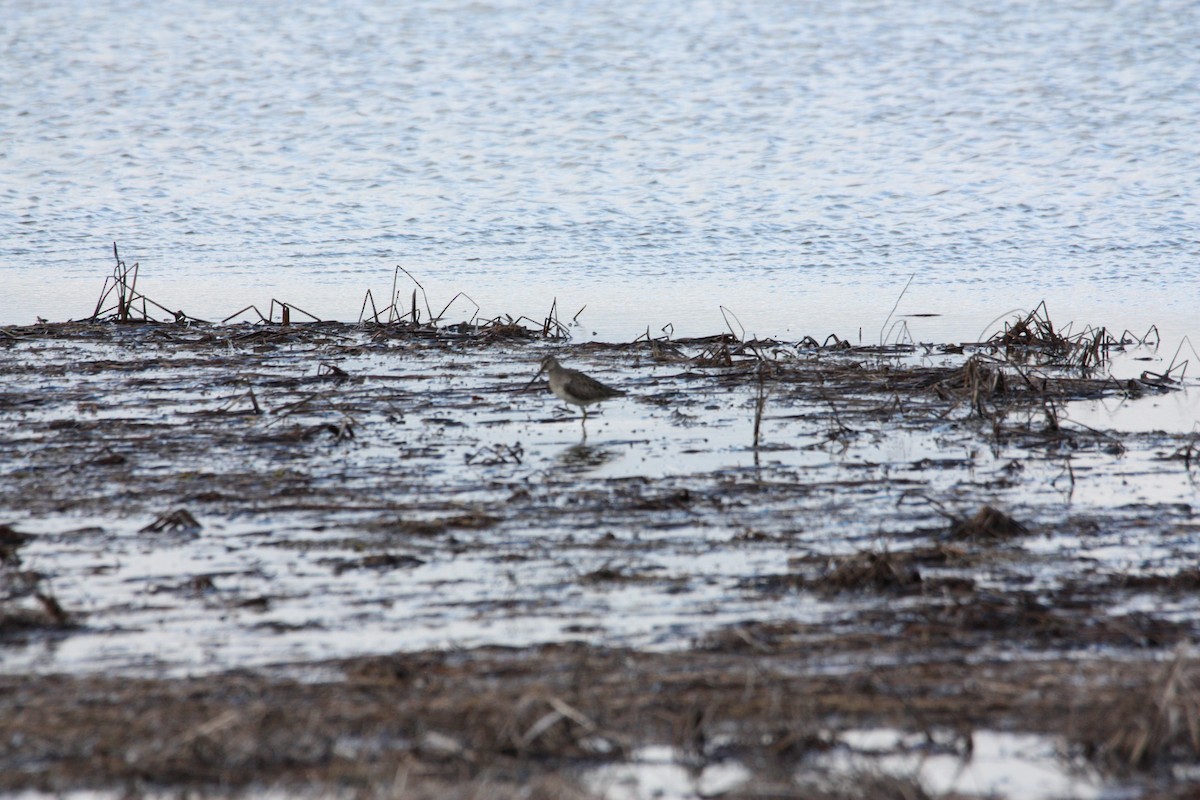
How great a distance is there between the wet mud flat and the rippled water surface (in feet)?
14.7

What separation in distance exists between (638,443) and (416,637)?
366cm

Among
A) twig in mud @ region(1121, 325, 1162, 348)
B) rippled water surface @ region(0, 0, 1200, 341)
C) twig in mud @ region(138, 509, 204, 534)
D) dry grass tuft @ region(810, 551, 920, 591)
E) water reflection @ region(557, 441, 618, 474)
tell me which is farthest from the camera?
rippled water surface @ region(0, 0, 1200, 341)

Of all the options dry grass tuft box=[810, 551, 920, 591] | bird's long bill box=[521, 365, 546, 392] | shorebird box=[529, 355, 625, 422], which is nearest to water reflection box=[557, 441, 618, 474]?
shorebird box=[529, 355, 625, 422]

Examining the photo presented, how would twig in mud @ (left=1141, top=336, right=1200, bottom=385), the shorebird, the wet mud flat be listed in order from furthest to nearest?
1. twig in mud @ (left=1141, top=336, right=1200, bottom=385)
2. the shorebird
3. the wet mud flat

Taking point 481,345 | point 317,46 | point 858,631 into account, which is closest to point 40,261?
point 481,345

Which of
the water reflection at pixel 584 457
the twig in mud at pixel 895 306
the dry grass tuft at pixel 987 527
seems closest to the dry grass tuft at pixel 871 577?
the dry grass tuft at pixel 987 527

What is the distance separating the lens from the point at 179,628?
5.04m

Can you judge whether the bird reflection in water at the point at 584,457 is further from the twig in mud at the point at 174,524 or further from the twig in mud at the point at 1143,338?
the twig in mud at the point at 1143,338

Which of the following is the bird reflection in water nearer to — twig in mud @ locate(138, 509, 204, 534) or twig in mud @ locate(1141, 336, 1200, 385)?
twig in mud @ locate(138, 509, 204, 534)

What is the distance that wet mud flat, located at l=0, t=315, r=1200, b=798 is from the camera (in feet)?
13.3

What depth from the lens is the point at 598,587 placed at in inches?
218

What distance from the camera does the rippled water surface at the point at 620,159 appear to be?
51.6 feet

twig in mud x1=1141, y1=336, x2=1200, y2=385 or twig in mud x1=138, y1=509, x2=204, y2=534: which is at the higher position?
twig in mud x1=1141, y1=336, x2=1200, y2=385

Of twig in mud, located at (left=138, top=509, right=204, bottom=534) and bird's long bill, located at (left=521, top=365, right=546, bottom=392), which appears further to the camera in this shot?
bird's long bill, located at (left=521, top=365, right=546, bottom=392)
